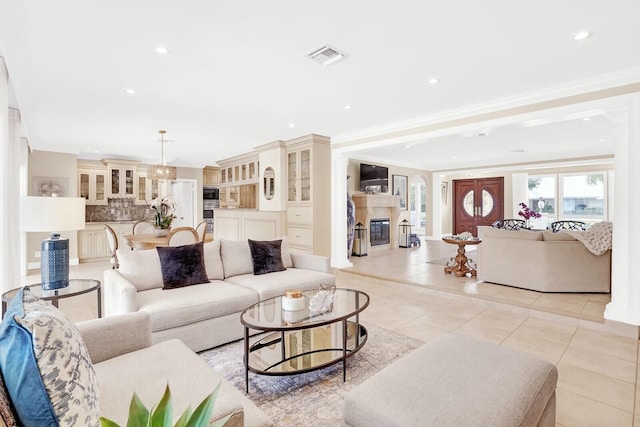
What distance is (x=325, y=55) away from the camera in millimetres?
2855

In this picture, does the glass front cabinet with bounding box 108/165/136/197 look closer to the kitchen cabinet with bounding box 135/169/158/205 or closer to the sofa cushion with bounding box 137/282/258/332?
the kitchen cabinet with bounding box 135/169/158/205

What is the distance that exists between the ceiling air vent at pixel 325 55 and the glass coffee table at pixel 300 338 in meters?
2.08

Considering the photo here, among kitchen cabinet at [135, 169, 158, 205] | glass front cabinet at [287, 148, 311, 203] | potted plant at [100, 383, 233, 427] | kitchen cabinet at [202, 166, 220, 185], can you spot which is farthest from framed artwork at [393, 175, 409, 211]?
potted plant at [100, 383, 233, 427]

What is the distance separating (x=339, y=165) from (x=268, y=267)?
3016 mm

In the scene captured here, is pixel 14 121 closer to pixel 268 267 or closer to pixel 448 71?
pixel 268 267

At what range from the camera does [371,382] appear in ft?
4.94

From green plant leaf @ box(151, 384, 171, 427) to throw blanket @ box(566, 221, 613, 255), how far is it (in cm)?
507

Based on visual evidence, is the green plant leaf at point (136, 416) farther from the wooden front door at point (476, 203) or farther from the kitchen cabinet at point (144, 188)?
the wooden front door at point (476, 203)

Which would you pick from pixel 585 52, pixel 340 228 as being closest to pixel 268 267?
pixel 340 228

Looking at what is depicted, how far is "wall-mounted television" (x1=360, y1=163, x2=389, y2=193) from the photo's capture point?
8164 mm

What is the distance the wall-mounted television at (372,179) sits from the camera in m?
8.16

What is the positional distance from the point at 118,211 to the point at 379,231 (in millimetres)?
6664

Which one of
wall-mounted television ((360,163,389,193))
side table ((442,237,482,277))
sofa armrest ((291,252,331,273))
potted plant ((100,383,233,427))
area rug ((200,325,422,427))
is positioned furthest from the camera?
wall-mounted television ((360,163,389,193))

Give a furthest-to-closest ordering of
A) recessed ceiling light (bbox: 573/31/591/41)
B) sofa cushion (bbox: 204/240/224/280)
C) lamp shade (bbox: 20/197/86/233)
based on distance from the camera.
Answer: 1. sofa cushion (bbox: 204/240/224/280)
2. recessed ceiling light (bbox: 573/31/591/41)
3. lamp shade (bbox: 20/197/86/233)
